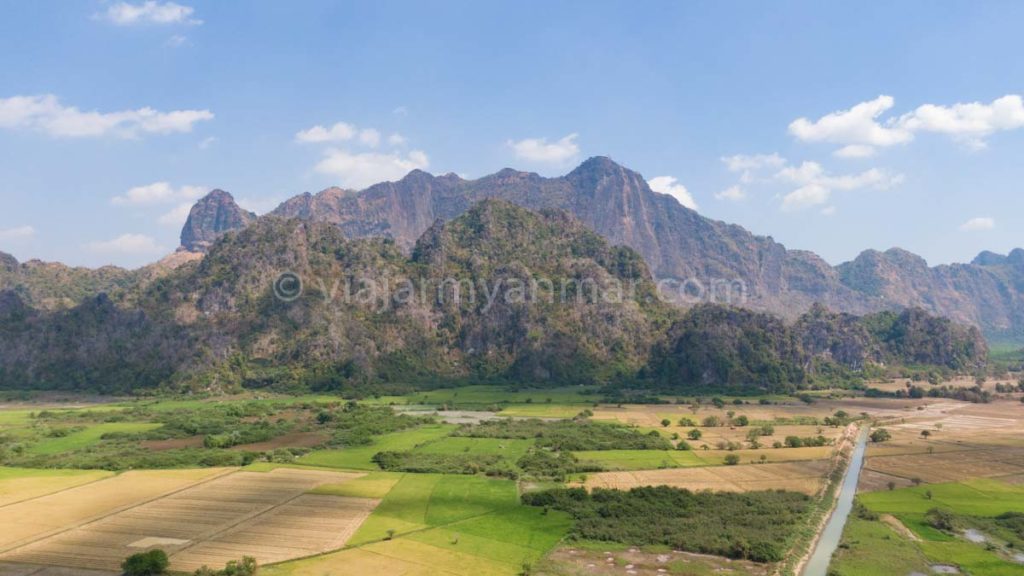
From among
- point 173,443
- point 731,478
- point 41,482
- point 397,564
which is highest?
point 173,443

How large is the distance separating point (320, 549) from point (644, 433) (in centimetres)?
6926

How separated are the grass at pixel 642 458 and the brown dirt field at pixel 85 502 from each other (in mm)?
50489

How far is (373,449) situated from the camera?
104m

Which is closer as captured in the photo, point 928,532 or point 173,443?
point 928,532

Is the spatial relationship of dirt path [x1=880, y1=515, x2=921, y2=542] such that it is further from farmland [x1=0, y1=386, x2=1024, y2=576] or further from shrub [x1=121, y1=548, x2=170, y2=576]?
shrub [x1=121, y1=548, x2=170, y2=576]

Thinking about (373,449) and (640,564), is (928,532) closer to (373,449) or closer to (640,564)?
(640,564)

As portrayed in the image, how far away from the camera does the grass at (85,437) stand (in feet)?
328

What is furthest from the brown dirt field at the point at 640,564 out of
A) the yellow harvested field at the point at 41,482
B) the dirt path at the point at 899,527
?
the yellow harvested field at the point at 41,482

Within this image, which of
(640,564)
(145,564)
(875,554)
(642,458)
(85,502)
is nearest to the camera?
(145,564)

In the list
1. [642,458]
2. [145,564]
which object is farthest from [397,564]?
[642,458]

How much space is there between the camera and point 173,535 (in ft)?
200

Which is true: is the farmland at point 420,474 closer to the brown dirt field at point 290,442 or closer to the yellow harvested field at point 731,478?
the yellow harvested field at point 731,478

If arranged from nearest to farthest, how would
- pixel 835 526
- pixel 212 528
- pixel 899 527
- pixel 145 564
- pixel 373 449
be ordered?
pixel 145 564 → pixel 212 528 → pixel 899 527 → pixel 835 526 → pixel 373 449

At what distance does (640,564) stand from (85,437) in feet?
320
